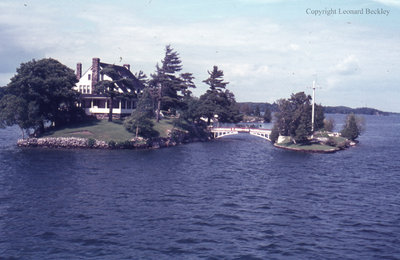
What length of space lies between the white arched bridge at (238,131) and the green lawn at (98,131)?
2828 centimetres

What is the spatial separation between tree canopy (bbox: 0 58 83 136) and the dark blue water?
1438 cm

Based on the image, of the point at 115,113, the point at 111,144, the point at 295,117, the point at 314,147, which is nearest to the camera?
the point at 111,144

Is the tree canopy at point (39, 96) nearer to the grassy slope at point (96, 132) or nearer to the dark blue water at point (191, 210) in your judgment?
the grassy slope at point (96, 132)

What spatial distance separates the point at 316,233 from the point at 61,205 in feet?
71.8

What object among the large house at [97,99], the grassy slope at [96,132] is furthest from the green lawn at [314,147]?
the large house at [97,99]

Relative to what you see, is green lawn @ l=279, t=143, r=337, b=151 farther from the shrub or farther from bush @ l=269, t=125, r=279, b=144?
the shrub

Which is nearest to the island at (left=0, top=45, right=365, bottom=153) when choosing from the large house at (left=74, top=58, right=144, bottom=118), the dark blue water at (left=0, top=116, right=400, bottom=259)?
the large house at (left=74, top=58, right=144, bottom=118)

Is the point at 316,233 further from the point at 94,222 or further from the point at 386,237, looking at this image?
the point at 94,222

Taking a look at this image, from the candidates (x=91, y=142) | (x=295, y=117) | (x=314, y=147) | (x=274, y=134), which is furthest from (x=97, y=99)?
(x=314, y=147)

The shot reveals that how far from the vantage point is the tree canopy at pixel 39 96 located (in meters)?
68.2

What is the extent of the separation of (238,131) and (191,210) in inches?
2838

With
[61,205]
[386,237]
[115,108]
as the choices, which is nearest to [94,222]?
[61,205]

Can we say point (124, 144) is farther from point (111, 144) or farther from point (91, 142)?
point (91, 142)

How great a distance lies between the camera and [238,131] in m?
102
